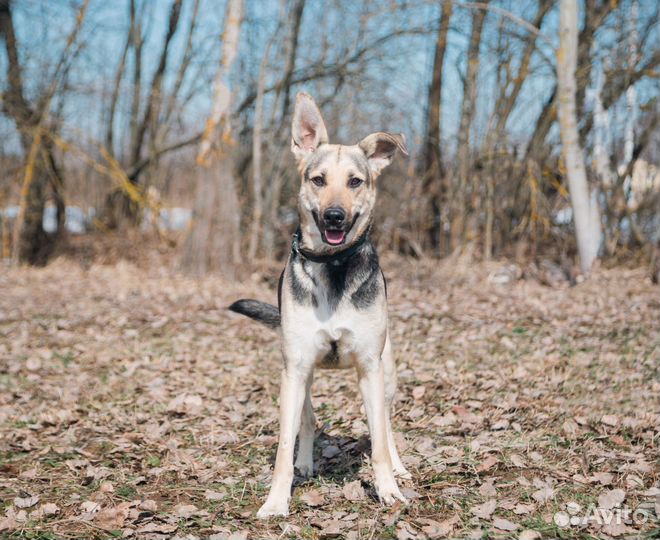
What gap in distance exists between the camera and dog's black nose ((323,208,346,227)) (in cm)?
382

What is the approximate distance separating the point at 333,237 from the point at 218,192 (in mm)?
8375

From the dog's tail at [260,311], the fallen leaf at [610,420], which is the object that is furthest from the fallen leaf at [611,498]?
the dog's tail at [260,311]

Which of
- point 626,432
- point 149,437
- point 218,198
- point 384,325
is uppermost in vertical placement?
point 218,198

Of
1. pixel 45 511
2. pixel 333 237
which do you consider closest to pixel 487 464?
pixel 333 237

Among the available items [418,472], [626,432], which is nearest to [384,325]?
[418,472]

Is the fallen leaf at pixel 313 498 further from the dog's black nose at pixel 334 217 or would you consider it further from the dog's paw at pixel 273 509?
the dog's black nose at pixel 334 217

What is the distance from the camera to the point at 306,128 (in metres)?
4.41

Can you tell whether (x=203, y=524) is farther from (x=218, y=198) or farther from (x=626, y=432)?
(x=218, y=198)

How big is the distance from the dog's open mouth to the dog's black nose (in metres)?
0.06

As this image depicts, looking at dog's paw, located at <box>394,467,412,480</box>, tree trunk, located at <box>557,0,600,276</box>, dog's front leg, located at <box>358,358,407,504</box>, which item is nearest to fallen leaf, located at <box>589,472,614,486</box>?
dog's paw, located at <box>394,467,412,480</box>

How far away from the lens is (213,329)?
8.45m

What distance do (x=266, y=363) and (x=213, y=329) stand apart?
63.6 inches

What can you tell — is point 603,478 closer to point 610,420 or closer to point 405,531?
point 610,420

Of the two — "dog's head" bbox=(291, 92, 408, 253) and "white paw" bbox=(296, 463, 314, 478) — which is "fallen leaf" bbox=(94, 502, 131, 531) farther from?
"dog's head" bbox=(291, 92, 408, 253)
